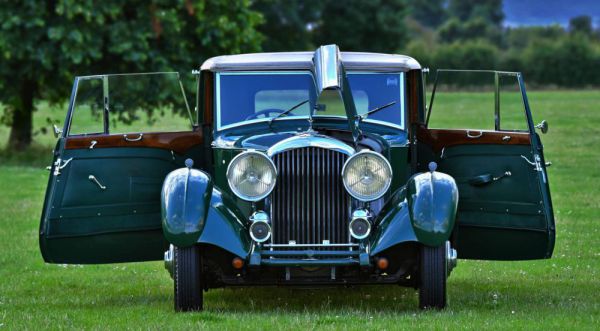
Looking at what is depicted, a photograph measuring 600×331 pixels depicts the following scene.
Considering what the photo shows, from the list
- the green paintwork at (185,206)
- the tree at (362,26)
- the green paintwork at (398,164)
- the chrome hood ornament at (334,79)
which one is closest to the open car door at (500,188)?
the green paintwork at (398,164)

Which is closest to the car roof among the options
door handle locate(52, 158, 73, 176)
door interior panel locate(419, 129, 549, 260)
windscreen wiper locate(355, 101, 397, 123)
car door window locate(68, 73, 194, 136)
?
windscreen wiper locate(355, 101, 397, 123)

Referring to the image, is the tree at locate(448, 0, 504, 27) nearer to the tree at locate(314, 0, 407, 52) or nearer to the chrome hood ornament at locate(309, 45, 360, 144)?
the tree at locate(314, 0, 407, 52)

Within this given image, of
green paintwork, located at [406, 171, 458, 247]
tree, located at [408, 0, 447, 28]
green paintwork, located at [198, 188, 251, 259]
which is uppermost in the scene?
green paintwork, located at [406, 171, 458, 247]

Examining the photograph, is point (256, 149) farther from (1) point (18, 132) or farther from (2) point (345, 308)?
(1) point (18, 132)

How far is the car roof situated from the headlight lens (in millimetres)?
1450

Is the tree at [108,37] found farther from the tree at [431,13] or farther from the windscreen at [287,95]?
the tree at [431,13]

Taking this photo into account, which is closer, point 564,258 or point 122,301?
point 122,301

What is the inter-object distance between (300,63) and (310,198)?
1.50 meters

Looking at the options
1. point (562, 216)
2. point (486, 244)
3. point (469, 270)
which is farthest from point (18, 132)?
point (486, 244)

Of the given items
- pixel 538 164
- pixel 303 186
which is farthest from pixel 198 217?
pixel 538 164

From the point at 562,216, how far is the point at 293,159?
887cm

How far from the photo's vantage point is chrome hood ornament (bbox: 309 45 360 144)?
9633 millimetres

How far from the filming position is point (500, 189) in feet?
33.9

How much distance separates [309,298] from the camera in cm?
1069
